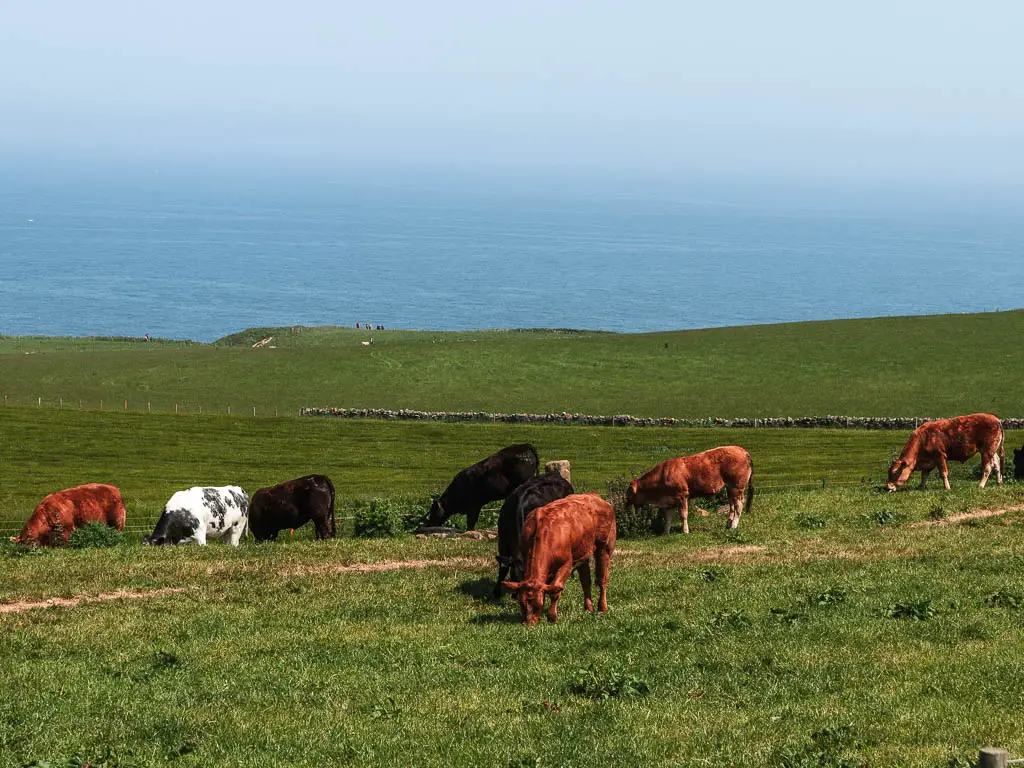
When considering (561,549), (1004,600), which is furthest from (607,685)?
(1004,600)

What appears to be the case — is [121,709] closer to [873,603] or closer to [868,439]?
[873,603]

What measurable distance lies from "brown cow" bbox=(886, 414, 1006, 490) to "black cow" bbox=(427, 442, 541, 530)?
35.6ft

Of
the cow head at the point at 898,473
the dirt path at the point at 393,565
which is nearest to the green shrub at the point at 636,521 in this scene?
the dirt path at the point at 393,565

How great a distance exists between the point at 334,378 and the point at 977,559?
226 feet

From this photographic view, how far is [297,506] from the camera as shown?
108 ft

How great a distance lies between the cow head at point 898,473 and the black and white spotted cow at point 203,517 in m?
18.5

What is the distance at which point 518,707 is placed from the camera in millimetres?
15094

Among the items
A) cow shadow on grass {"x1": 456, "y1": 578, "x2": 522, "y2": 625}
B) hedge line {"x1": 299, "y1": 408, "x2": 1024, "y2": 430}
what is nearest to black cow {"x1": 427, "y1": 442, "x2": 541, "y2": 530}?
cow shadow on grass {"x1": 456, "y1": 578, "x2": 522, "y2": 625}

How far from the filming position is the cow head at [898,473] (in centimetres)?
3556

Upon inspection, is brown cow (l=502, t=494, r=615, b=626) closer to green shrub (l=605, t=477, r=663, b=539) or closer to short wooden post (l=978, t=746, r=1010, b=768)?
green shrub (l=605, t=477, r=663, b=539)

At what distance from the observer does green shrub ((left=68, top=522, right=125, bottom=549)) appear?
30.7 m

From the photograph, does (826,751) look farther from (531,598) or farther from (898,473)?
(898,473)

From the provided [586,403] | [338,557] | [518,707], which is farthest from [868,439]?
[518,707]

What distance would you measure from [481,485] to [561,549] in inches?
513
